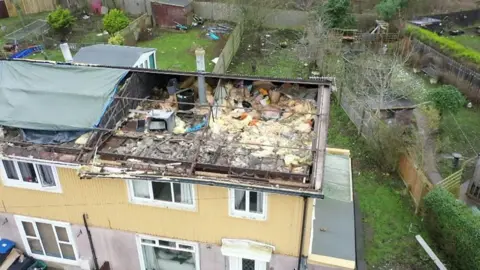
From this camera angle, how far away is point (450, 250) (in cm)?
1412

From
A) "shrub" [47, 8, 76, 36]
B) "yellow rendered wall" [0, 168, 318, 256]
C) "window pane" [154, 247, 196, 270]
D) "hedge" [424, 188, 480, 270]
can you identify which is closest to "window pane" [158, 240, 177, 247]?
"window pane" [154, 247, 196, 270]

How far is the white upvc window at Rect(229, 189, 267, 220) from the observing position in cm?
1055

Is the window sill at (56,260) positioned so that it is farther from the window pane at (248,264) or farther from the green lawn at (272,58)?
the green lawn at (272,58)

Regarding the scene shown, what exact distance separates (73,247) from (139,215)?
9.84 feet

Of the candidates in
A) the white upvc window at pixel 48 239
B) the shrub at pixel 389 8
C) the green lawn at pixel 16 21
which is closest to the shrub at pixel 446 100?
the shrub at pixel 389 8

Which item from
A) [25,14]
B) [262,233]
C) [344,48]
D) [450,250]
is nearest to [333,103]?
[344,48]

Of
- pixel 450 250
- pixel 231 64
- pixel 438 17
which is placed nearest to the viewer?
pixel 450 250

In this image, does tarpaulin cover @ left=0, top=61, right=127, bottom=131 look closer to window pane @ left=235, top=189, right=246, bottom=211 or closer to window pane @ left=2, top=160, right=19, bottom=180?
window pane @ left=2, top=160, right=19, bottom=180

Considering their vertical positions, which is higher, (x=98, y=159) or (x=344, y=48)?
(x=98, y=159)

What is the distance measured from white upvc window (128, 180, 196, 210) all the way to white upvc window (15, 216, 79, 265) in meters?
2.81

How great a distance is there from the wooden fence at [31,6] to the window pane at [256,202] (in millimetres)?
35609

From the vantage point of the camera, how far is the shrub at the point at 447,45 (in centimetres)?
2464

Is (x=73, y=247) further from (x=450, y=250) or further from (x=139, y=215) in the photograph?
(x=450, y=250)

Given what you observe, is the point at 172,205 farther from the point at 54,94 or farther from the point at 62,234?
the point at 54,94
